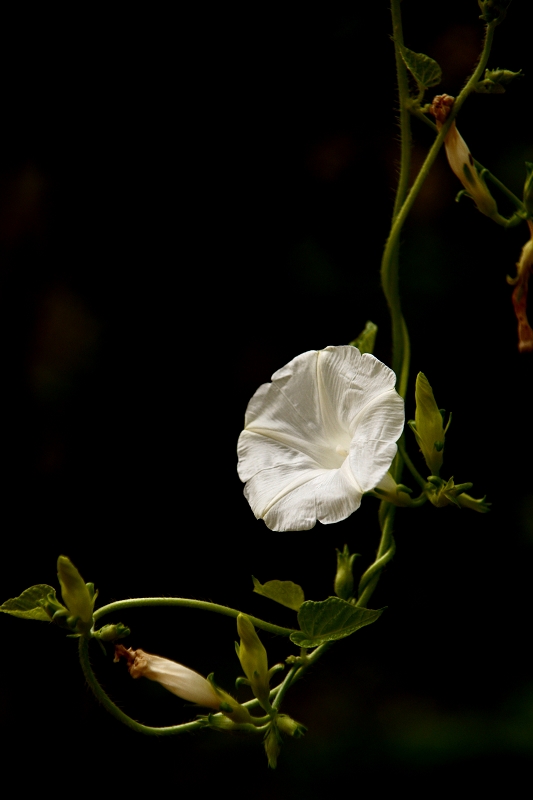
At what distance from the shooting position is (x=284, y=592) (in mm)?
551

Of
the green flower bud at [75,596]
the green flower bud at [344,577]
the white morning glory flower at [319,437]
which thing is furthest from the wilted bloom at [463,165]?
the green flower bud at [75,596]

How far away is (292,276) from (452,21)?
1.52 feet

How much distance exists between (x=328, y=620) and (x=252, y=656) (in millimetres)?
52

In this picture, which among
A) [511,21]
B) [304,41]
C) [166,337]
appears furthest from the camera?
[166,337]

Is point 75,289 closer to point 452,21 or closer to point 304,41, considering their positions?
point 304,41

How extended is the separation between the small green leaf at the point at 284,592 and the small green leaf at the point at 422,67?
1.16 ft

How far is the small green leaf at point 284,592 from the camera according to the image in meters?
0.54

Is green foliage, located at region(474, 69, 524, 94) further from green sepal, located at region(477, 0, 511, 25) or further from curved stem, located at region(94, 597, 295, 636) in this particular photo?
curved stem, located at region(94, 597, 295, 636)

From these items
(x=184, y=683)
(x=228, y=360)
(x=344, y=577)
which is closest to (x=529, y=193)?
(x=344, y=577)

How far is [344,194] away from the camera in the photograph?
139 centimetres

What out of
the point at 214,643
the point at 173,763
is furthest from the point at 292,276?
the point at 173,763

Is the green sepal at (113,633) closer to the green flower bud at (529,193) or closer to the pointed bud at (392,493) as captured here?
the pointed bud at (392,493)

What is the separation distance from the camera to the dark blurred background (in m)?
1.35

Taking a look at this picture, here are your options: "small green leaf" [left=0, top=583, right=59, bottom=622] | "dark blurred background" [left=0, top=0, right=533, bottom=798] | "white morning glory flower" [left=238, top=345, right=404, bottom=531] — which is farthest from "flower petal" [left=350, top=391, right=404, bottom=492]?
"dark blurred background" [left=0, top=0, right=533, bottom=798]
